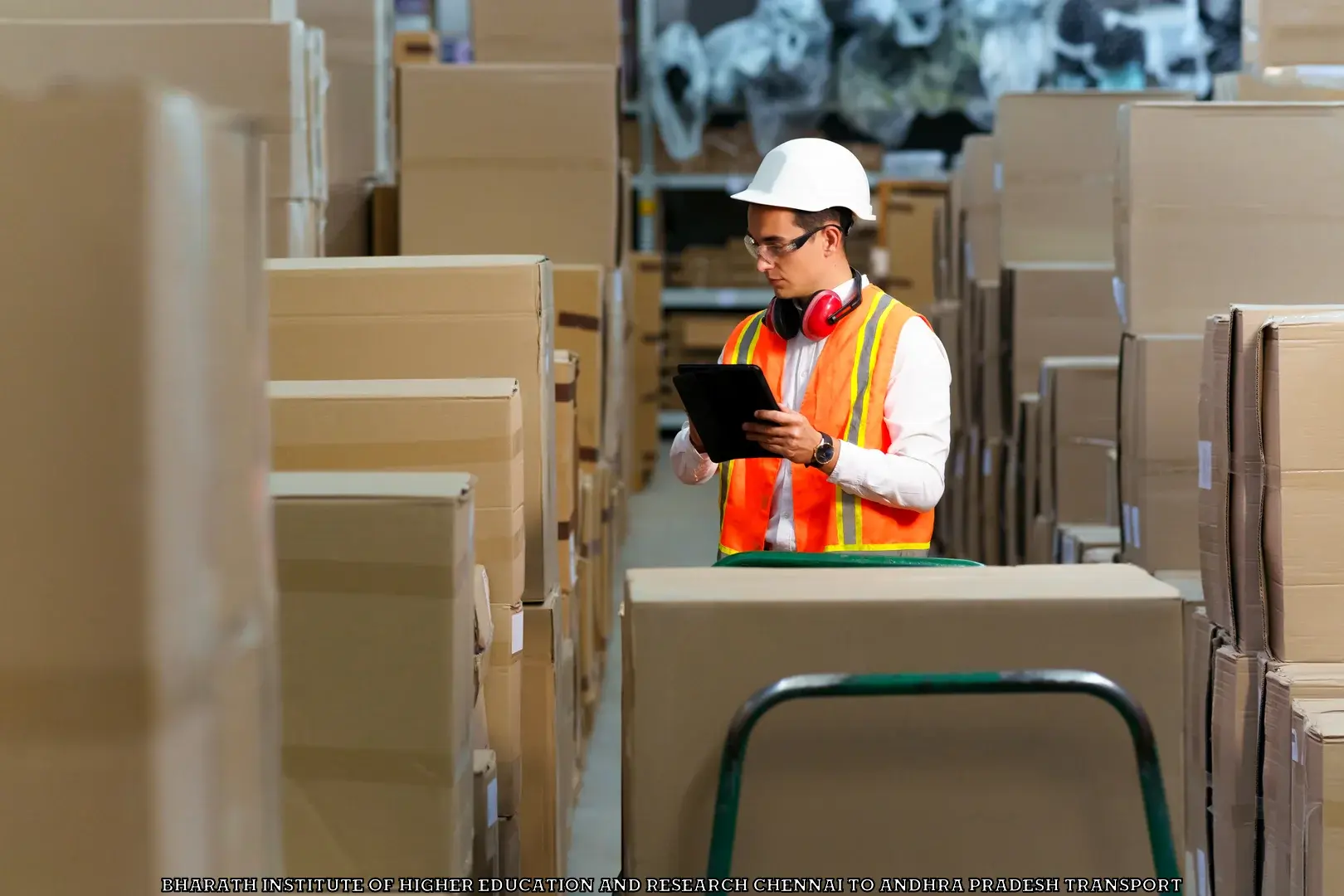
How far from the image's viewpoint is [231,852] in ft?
3.91

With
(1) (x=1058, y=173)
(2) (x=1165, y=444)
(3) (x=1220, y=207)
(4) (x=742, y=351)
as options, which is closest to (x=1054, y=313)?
(1) (x=1058, y=173)

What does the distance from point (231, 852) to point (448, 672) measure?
31cm

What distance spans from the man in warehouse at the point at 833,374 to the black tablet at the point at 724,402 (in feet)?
0.28

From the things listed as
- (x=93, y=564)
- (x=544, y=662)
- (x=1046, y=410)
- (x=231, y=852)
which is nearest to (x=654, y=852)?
(x=231, y=852)

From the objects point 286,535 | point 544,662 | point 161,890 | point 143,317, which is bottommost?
point 544,662

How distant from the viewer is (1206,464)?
2.59 meters

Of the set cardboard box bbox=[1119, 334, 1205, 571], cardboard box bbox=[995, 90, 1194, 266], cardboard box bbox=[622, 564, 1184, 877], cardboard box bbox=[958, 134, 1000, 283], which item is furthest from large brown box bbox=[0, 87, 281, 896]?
cardboard box bbox=[958, 134, 1000, 283]

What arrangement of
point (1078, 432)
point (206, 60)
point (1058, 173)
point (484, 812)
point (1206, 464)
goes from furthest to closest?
point (1058, 173) < point (1078, 432) < point (206, 60) < point (1206, 464) < point (484, 812)

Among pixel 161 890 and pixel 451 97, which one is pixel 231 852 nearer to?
pixel 161 890

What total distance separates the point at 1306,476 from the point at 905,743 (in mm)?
1201

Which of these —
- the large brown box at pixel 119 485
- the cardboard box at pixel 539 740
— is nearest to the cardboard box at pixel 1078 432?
the cardboard box at pixel 539 740

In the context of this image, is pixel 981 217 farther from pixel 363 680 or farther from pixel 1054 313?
pixel 363 680

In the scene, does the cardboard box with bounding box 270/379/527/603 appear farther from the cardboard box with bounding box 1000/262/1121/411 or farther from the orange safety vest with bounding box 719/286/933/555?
the cardboard box with bounding box 1000/262/1121/411

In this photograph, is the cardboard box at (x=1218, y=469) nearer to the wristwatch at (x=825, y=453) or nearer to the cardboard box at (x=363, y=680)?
the wristwatch at (x=825, y=453)
